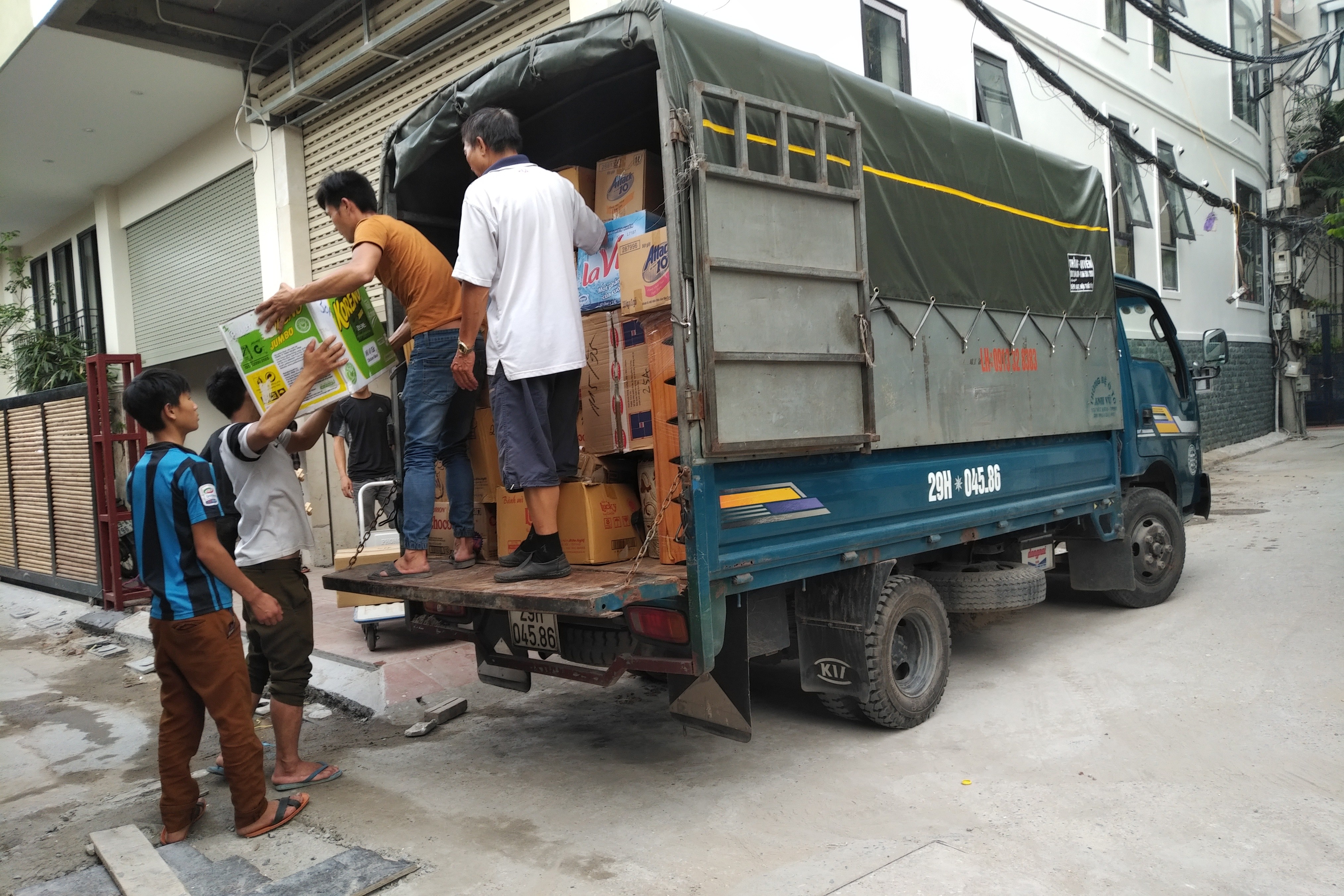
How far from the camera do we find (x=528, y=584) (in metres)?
3.58

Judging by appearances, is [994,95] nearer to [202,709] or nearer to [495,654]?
[495,654]

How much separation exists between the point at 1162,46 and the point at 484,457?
14367 millimetres

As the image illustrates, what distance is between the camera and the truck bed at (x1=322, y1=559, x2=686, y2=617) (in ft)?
10.7

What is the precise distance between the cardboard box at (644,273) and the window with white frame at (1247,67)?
55.7 ft

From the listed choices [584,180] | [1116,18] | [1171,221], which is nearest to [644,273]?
[584,180]

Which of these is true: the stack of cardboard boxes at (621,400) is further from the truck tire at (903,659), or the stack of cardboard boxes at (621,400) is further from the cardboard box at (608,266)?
the truck tire at (903,659)

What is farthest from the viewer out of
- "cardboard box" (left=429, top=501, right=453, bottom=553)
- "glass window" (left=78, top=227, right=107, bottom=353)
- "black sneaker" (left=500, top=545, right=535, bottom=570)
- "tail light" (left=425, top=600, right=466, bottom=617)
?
"glass window" (left=78, top=227, right=107, bottom=353)

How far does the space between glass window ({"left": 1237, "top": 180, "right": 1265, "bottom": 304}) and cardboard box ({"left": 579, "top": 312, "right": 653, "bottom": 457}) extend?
53.2ft

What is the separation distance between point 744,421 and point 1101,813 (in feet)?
6.35

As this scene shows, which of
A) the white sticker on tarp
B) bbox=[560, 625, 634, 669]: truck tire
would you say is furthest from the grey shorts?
the white sticker on tarp

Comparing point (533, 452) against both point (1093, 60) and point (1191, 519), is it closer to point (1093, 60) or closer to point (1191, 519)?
point (1191, 519)

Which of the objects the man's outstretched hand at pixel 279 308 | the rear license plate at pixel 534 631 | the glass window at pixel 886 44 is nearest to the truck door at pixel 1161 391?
the glass window at pixel 886 44

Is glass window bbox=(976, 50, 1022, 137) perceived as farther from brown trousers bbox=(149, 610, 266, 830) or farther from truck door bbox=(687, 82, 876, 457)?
brown trousers bbox=(149, 610, 266, 830)

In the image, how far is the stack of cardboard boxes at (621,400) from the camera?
12.2ft
